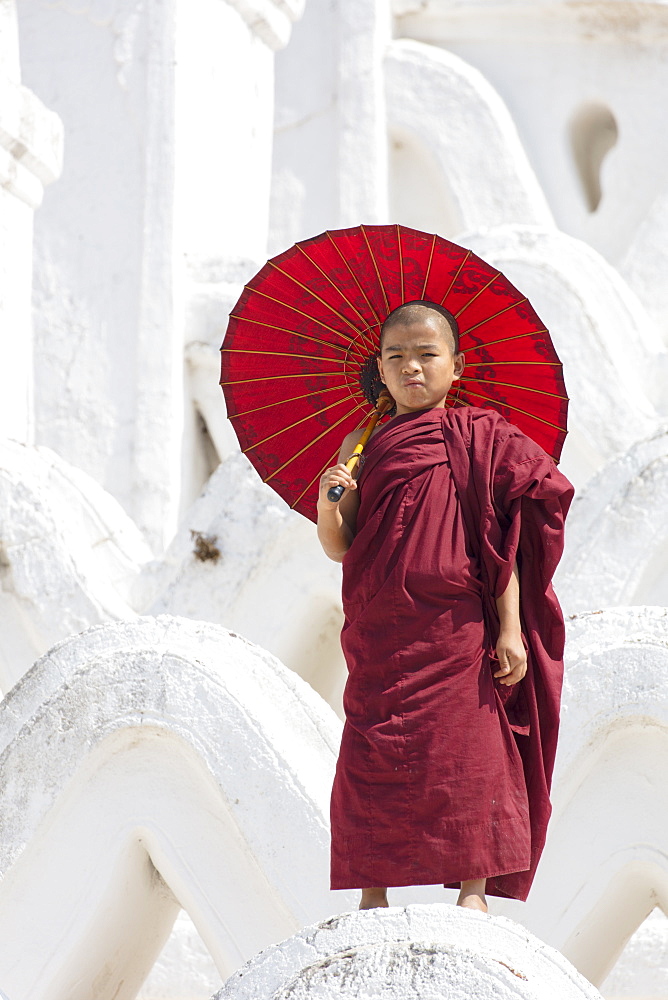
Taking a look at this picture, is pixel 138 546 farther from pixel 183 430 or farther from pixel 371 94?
pixel 371 94

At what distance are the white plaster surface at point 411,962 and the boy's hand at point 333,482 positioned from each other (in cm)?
76

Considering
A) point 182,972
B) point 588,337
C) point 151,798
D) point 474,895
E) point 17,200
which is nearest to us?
point 474,895

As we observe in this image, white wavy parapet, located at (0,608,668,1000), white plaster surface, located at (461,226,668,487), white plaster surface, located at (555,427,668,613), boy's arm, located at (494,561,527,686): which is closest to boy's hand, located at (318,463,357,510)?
boy's arm, located at (494,561,527,686)

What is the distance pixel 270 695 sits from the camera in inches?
135

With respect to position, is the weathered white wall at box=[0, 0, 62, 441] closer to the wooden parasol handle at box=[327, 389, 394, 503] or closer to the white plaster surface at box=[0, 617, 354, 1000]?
the white plaster surface at box=[0, 617, 354, 1000]

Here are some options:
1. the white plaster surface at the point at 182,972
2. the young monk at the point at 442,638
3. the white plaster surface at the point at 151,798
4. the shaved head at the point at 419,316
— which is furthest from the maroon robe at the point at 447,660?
the white plaster surface at the point at 182,972

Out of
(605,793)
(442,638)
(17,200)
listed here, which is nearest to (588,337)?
(17,200)

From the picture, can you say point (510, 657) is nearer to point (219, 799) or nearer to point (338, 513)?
point (338, 513)

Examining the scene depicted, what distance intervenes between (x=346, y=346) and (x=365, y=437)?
8.7 inches

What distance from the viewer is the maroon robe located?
255cm

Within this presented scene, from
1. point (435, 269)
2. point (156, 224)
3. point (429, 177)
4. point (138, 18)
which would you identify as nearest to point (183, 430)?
point (156, 224)

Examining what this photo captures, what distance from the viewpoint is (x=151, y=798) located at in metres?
3.40

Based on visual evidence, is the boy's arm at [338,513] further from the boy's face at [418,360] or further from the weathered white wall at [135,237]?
the weathered white wall at [135,237]

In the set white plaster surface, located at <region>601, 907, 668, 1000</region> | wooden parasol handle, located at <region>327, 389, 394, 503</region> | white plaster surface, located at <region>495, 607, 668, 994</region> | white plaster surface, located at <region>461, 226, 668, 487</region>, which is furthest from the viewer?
white plaster surface, located at <region>461, 226, 668, 487</region>
